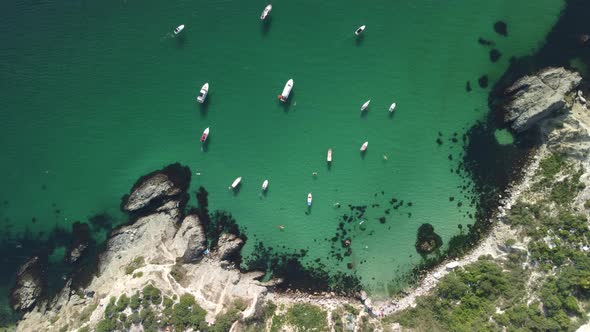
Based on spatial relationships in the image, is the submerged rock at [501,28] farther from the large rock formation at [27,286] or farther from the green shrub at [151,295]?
the large rock formation at [27,286]

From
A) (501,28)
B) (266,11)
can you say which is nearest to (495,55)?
(501,28)

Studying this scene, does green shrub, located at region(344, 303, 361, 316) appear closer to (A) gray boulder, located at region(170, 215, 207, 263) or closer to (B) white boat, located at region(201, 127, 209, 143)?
(A) gray boulder, located at region(170, 215, 207, 263)

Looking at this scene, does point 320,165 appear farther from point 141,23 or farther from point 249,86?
point 141,23

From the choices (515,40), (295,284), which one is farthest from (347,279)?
(515,40)

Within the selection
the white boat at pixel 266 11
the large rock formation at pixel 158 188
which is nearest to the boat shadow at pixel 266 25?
the white boat at pixel 266 11

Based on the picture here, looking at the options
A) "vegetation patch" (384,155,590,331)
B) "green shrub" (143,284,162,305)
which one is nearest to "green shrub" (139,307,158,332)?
"green shrub" (143,284,162,305)
